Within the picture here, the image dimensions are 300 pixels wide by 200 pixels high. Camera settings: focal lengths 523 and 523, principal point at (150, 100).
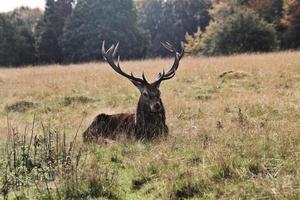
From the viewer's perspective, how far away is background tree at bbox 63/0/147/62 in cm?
4078

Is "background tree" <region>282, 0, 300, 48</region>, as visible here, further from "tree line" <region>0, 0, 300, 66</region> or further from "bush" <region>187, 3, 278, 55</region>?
"bush" <region>187, 3, 278, 55</region>

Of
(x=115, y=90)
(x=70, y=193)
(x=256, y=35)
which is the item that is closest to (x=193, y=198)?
(x=70, y=193)

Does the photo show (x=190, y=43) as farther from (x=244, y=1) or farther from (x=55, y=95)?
(x=55, y=95)

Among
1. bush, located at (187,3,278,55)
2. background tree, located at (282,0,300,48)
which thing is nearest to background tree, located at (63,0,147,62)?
bush, located at (187,3,278,55)

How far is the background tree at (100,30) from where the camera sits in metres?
40.8

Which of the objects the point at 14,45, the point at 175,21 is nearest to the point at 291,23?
the point at 175,21

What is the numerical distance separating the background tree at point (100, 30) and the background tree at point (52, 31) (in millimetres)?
1581

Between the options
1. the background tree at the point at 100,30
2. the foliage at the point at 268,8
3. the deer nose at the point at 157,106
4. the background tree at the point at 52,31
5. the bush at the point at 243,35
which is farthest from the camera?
the background tree at the point at 52,31

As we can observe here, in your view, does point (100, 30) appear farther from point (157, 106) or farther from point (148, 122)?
point (157, 106)

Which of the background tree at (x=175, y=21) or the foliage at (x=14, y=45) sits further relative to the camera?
the background tree at (x=175, y=21)

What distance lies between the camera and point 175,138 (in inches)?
292

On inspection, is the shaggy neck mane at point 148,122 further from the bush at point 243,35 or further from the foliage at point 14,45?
the foliage at point 14,45

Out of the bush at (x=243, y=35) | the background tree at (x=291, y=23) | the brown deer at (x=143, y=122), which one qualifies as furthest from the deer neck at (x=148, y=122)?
the background tree at (x=291, y=23)

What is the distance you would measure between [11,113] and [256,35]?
22954 millimetres
